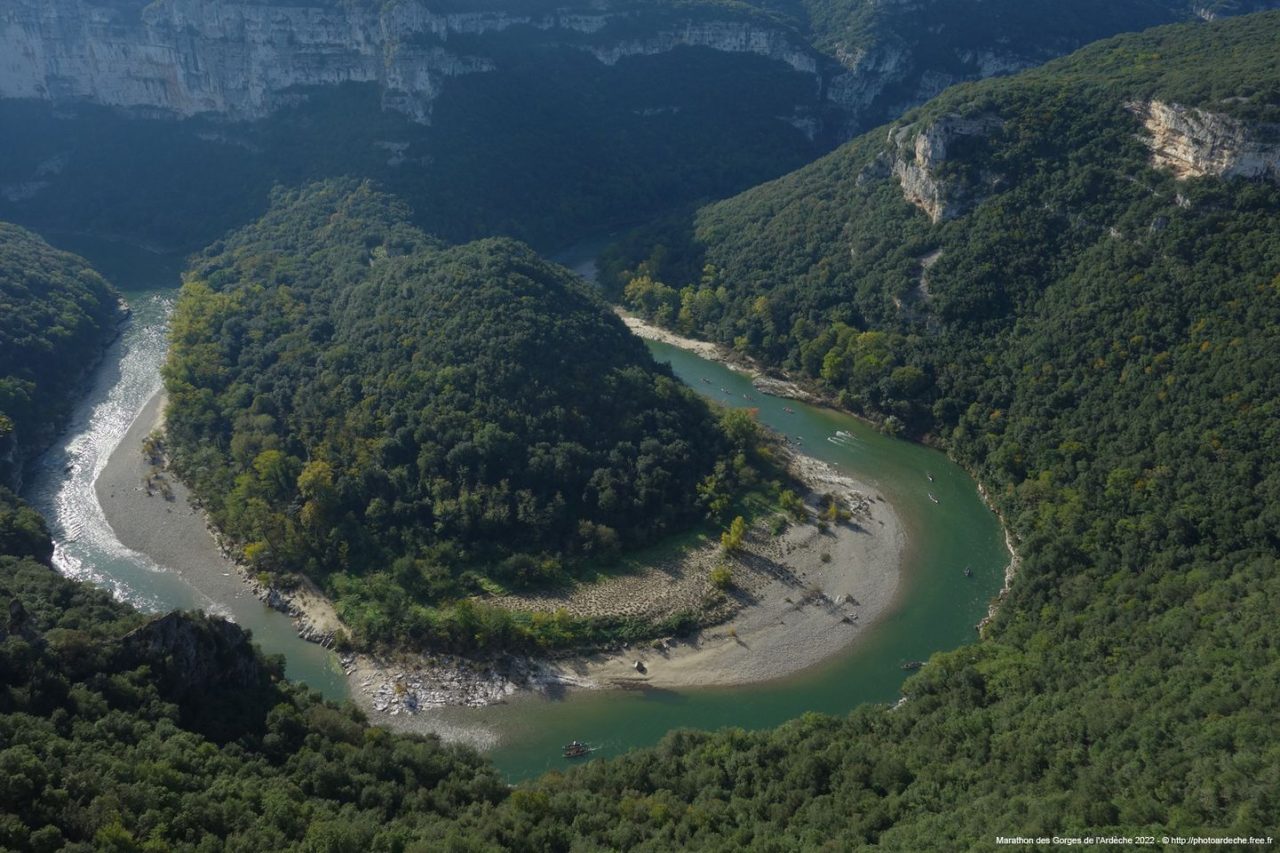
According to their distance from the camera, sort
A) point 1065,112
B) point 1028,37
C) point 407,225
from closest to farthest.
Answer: point 1065,112, point 407,225, point 1028,37

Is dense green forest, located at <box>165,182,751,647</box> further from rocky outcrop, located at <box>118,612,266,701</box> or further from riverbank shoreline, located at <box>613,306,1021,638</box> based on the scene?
riverbank shoreline, located at <box>613,306,1021,638</box>

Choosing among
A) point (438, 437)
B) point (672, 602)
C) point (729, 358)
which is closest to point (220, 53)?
point (729, 358)

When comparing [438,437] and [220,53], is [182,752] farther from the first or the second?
[220,53]

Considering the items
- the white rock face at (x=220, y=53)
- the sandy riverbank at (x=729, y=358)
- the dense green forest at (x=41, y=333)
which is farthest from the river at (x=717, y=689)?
the white rock face at (x=220, y=53)

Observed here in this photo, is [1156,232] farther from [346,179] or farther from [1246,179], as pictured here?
[346,179]

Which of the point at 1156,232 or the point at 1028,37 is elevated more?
the point at 1028,37

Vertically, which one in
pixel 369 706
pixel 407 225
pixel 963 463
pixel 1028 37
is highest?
pixel 1028 37

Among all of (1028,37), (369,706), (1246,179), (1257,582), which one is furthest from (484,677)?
(1028,37)
